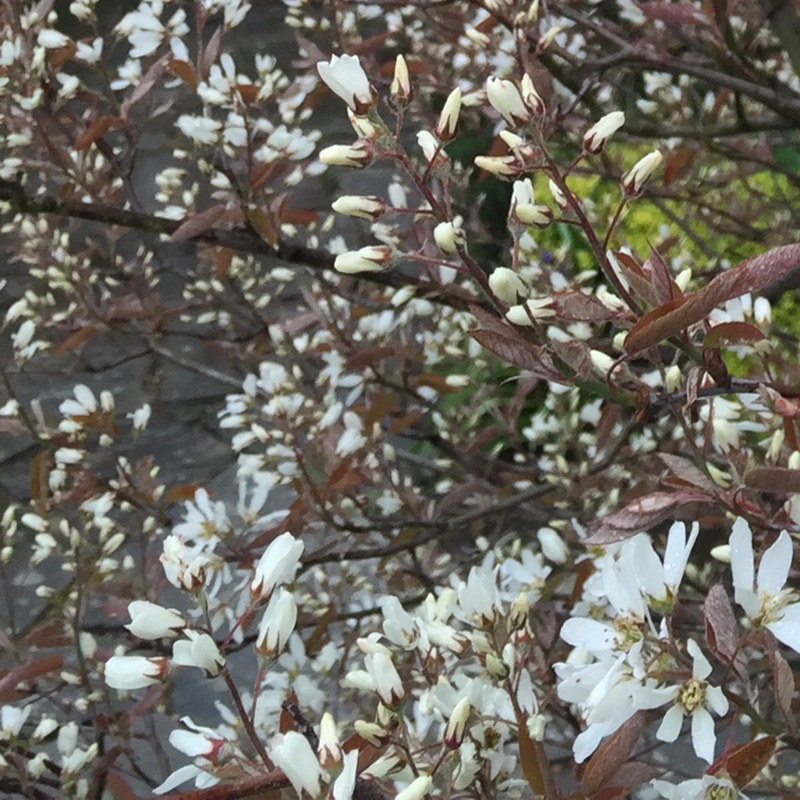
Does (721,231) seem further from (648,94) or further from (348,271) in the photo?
(348,271)

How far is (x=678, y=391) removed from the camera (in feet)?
1.60

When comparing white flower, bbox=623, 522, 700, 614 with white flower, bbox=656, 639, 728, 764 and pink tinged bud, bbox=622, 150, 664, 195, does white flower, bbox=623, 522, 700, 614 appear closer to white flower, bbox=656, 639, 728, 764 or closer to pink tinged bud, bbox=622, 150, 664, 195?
white flower, bbox=656, 639, 728, 764

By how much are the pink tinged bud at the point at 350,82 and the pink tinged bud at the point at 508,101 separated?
0.07m

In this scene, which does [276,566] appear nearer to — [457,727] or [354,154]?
[457,727]

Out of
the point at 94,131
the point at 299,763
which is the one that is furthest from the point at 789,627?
the point at 94,131

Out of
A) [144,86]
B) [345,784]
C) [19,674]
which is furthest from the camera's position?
[144,86]

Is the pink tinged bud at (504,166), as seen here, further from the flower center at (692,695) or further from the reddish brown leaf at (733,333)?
the flower center at (692,695)

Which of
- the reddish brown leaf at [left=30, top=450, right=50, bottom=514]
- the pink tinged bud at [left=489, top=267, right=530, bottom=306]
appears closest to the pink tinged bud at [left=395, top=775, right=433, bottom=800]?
the pink tinged bud at [left=489, top=267, right=530, bottom=306]

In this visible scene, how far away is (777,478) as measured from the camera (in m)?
0.41

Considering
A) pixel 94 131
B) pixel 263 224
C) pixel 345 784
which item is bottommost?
pixel 345 784

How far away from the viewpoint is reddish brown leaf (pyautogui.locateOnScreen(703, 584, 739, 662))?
405 mm

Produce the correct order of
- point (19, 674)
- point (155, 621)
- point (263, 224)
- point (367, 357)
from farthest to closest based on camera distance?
point (367, 357) < point (263, 224) < point (19, 674) < point (155, 621)

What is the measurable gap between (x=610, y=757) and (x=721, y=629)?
0.32ft

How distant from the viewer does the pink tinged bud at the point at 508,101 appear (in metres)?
0.44
